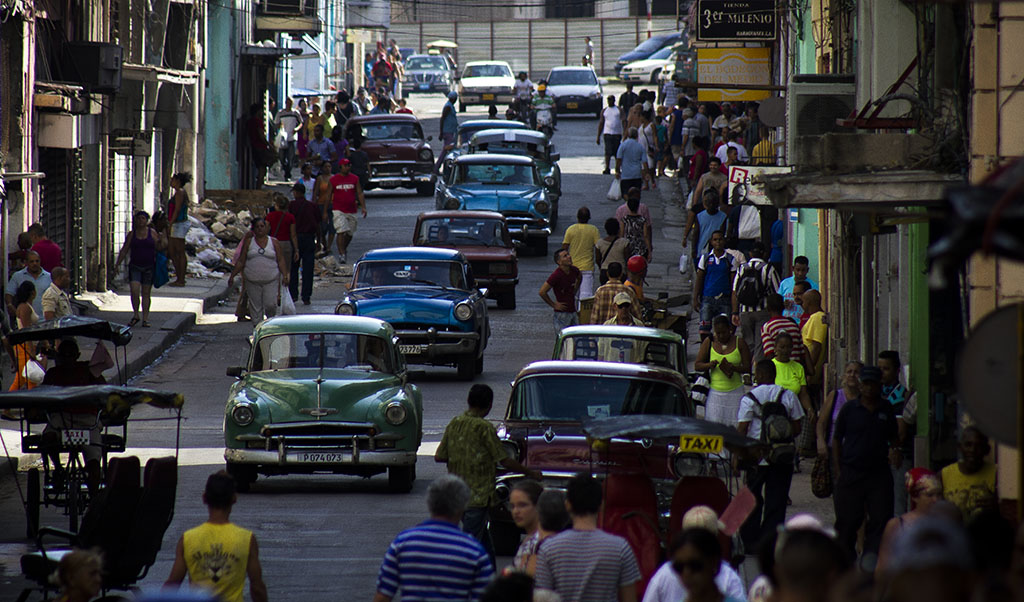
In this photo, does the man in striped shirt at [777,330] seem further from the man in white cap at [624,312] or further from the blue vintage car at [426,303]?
the blue vintage car at [426,303]

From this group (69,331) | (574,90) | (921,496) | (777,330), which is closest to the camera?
(921,496)

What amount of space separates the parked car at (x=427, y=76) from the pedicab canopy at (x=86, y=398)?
195 ft

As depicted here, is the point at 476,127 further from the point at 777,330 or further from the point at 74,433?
the point at 74,433

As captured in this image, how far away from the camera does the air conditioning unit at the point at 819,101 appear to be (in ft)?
60.0

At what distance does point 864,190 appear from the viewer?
37.0ft

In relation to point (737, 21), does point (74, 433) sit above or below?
below

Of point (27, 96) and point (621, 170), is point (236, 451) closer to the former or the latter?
point (27, 96)

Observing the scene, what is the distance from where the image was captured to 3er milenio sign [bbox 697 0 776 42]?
27094 mm

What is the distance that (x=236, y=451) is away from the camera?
14.5 m

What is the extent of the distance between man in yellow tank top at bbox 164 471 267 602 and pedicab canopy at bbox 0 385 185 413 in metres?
3.53

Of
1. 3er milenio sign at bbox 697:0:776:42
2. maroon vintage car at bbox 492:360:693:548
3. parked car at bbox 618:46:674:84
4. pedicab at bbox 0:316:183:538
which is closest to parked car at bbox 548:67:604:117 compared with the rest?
parked car at bbox 618:46:674:84

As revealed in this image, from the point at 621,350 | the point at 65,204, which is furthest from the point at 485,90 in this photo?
the point at 621,350

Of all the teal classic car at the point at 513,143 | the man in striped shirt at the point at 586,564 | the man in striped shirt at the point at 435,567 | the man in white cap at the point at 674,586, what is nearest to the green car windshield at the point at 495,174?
the teal classic car at the point at 513,143

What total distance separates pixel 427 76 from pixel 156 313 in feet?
153
